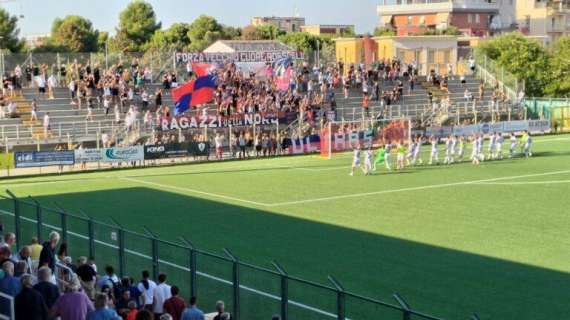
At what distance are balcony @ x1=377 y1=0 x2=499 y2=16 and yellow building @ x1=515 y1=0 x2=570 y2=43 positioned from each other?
596cm

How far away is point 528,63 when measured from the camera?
82.9 m

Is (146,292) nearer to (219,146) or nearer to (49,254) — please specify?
(49,254)

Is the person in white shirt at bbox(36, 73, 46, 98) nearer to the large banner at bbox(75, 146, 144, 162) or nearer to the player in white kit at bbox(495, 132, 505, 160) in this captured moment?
the large banner at bbox(75, 146, 144, 162)

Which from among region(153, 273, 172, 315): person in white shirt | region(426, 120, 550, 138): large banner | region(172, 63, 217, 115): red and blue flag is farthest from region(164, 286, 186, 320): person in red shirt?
region(426, 120, 550, 138): large banner

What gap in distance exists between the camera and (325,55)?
225ft

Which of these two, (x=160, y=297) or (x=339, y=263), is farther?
(x=339, y=263)

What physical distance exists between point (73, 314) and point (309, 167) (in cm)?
3330

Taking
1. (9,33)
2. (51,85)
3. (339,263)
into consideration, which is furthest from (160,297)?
(9,33)

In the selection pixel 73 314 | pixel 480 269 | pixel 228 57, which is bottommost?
pixel 480 269

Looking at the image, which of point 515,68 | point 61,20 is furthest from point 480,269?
point 61,20

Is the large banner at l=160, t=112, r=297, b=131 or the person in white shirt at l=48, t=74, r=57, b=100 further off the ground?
the person in white shirt at l=48, t=74, r=57, b=100

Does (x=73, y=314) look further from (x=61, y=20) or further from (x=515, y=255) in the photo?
(x=61, y=20)

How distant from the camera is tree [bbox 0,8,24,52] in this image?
104688mm

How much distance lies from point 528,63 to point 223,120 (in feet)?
135
